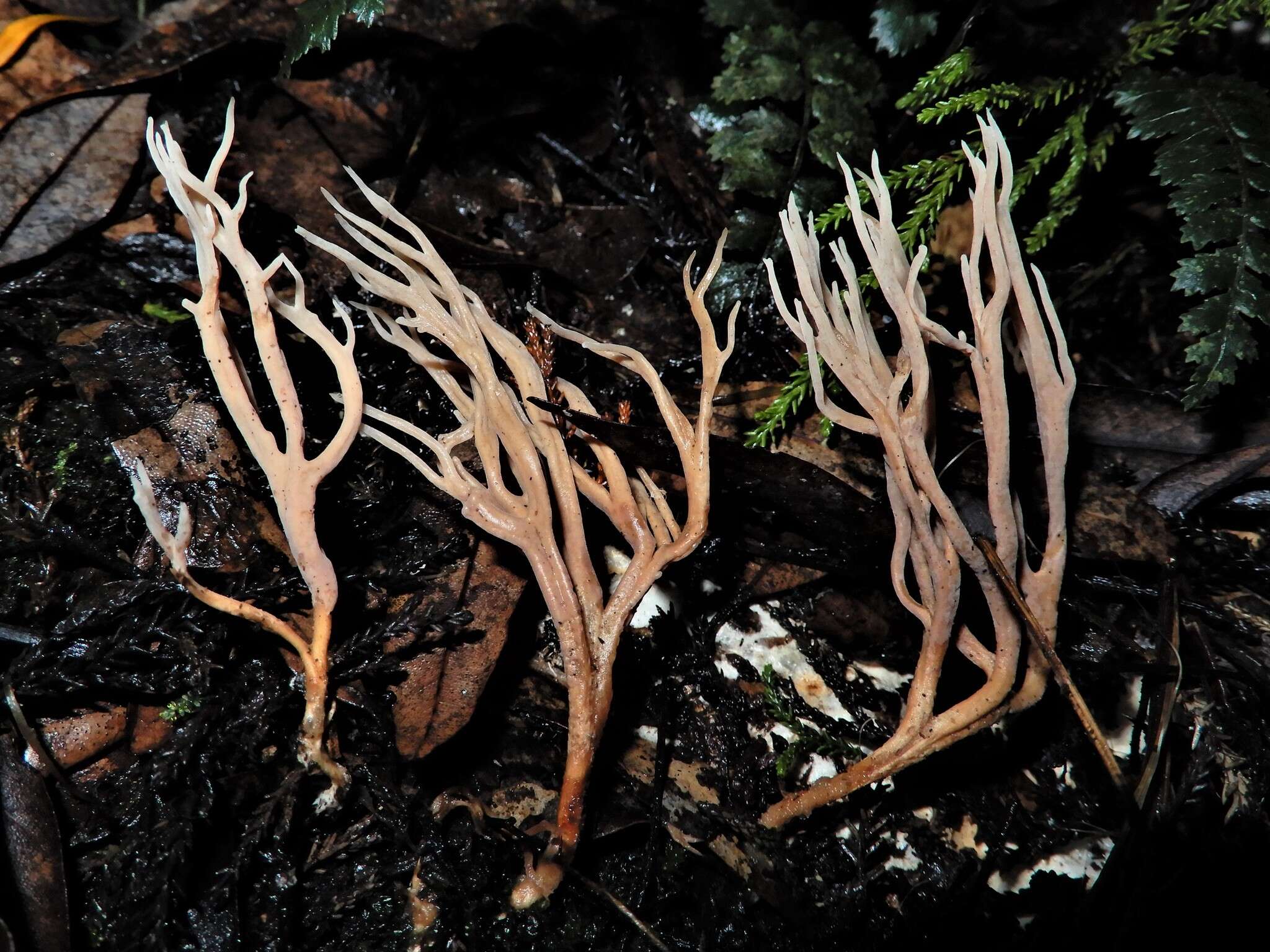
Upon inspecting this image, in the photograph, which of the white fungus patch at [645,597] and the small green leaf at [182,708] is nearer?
the small green leaf at [182,708]

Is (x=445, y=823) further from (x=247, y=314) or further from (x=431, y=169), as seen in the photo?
(x=431, y=169)

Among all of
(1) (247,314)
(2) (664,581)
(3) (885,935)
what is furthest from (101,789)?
(3) (885,935)

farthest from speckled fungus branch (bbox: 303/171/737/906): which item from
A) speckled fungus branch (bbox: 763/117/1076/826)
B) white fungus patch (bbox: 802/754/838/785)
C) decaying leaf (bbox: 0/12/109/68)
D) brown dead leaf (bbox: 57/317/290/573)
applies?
decaying leaf (bbox: 0/12/109/68)

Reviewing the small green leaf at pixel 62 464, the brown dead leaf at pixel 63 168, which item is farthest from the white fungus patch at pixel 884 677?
the brown dead leaf at pixel 63 168

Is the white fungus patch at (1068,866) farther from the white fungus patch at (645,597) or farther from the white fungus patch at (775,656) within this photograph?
the white fungus patch at (645,597)

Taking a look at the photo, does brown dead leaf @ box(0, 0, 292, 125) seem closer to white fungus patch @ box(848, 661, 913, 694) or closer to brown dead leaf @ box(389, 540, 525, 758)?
brown dead leaf @ box(389, 540, 525, 758)

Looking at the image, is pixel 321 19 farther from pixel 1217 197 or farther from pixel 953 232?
pixel 1217 197
